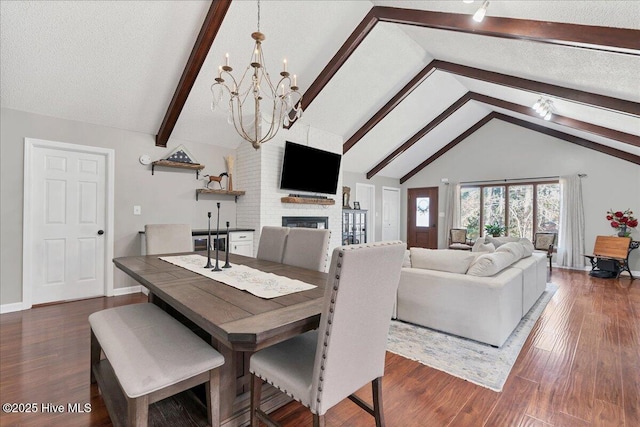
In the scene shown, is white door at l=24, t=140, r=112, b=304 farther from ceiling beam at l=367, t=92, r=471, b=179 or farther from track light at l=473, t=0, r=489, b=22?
ceiling beam at l=367, t=92, r=471, b=179

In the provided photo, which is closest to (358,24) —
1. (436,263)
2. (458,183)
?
(436,263)

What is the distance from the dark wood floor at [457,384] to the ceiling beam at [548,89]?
236 cm

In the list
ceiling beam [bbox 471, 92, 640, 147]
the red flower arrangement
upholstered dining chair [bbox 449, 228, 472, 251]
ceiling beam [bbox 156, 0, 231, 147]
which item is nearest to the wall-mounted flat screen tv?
ceiling beam [bbox 156, 0, 231, 147]

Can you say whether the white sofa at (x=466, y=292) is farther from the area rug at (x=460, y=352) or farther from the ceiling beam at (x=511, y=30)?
the ceiling beam at (x=511, y=30)

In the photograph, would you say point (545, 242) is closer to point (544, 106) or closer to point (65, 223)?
point (544, 106)

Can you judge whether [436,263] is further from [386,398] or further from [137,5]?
[137,5]

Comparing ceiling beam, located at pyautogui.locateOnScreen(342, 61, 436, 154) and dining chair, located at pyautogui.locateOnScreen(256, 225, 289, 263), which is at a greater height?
ceiling beam, located at pyautogui.locateOnScreen(342, 61, 436, 154)

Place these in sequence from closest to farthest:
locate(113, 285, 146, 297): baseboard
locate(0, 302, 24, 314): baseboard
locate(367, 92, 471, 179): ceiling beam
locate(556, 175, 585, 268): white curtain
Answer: locate(0, 302, 24, 314): baseboard
locate(113, 285, 146, 297): baseboard
locate(556, 175, 585, 268): white curtain
locate(367, 92, 471, 179): ceiling beam

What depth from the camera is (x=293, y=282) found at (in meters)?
1.80

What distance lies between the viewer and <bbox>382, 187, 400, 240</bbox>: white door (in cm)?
859

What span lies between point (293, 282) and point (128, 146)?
3.55 meters

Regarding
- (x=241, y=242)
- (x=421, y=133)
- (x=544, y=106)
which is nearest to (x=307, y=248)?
(x=241, y=242)

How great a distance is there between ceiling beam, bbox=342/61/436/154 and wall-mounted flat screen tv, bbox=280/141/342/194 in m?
0.62

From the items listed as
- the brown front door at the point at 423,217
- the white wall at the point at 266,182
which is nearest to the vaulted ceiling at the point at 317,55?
the white wall at the point at 266,182
